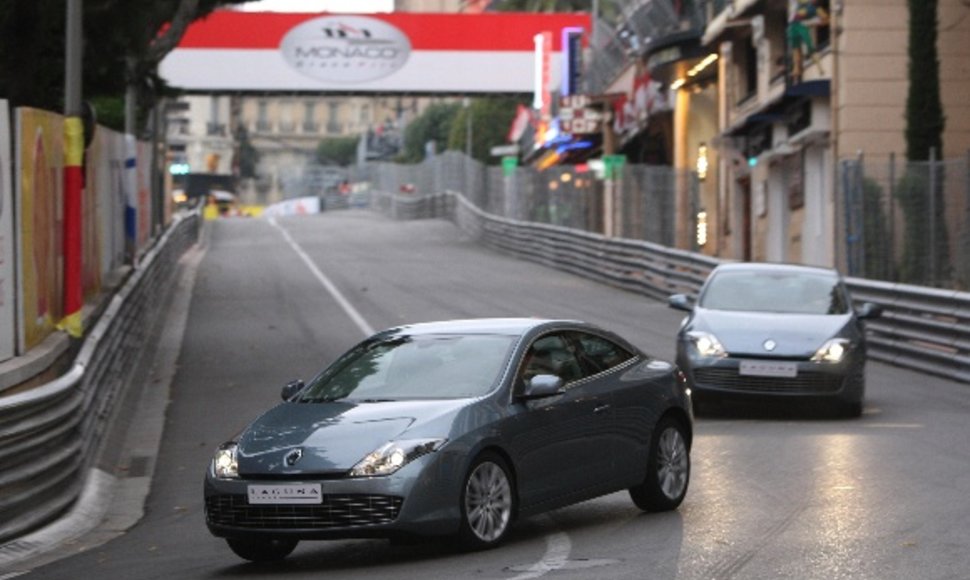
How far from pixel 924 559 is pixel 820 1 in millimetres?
30269

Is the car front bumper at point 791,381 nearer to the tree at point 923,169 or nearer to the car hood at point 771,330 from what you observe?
the car hood at point 771,330

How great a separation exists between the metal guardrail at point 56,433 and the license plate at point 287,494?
6.75 ft

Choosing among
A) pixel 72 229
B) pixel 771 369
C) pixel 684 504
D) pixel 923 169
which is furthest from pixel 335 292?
pixel 684 504

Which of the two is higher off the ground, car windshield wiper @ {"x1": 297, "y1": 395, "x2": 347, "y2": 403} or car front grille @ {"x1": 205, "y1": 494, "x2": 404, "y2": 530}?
car windshield wiper @ {"x1": 297, "y1": 395, "x2": 347, "y2": 403}

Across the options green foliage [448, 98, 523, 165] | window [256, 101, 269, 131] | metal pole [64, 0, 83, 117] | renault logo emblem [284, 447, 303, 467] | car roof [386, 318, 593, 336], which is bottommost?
renault logo emblem [284, 447, 303, 467]

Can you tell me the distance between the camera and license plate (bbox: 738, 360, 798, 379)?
18.7 meters

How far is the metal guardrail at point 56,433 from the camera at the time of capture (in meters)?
12.1

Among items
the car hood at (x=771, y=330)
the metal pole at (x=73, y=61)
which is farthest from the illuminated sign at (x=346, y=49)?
the car hood at (x=771, y=330)

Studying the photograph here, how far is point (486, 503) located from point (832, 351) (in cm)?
858

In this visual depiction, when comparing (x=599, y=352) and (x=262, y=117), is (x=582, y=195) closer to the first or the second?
(x=599, y=352)

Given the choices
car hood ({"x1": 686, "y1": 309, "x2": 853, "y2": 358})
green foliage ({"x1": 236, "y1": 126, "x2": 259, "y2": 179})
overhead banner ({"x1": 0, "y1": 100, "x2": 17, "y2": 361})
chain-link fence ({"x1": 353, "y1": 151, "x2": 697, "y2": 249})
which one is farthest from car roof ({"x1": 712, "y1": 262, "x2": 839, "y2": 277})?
green foliage ({"x1": 236, "y1": 126, "x2": 259, "y2": 179})

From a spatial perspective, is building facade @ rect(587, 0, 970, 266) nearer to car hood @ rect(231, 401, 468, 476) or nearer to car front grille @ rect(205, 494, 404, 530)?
car hood @ rect(231, 401, 468, 476)

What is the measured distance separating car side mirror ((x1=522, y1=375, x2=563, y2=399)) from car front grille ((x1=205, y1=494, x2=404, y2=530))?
133 cm

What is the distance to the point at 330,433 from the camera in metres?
10.8
